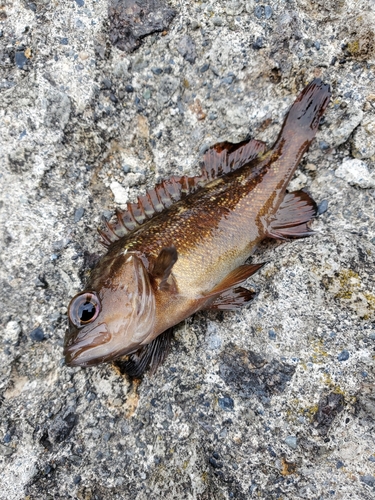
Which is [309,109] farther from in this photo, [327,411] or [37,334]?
[37,334]

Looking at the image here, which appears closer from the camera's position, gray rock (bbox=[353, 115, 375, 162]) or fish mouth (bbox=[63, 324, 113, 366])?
fish mouth (bbox=[63, 324, 113, 366])

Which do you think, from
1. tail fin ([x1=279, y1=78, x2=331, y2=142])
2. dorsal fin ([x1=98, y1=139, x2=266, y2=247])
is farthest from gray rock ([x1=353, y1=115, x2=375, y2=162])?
dorsal fin ([x1=98, y1=139, x2=266, y2=247])

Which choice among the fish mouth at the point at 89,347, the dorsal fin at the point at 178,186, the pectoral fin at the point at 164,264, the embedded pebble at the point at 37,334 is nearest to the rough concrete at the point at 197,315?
the embedded pebble at the point at 37,334

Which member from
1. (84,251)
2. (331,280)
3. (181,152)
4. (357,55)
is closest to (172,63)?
(181,152)

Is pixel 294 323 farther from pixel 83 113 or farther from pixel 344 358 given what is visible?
pixel 83 113

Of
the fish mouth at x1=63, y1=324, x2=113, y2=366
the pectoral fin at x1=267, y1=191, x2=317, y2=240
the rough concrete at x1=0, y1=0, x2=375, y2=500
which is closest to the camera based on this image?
the fish mouth at x1=63, y1=324, x2=113, y2=366

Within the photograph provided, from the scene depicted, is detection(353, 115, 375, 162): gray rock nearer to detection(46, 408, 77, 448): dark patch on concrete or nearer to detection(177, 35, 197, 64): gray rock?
detection(177, 35, 197, 64): gray rock
